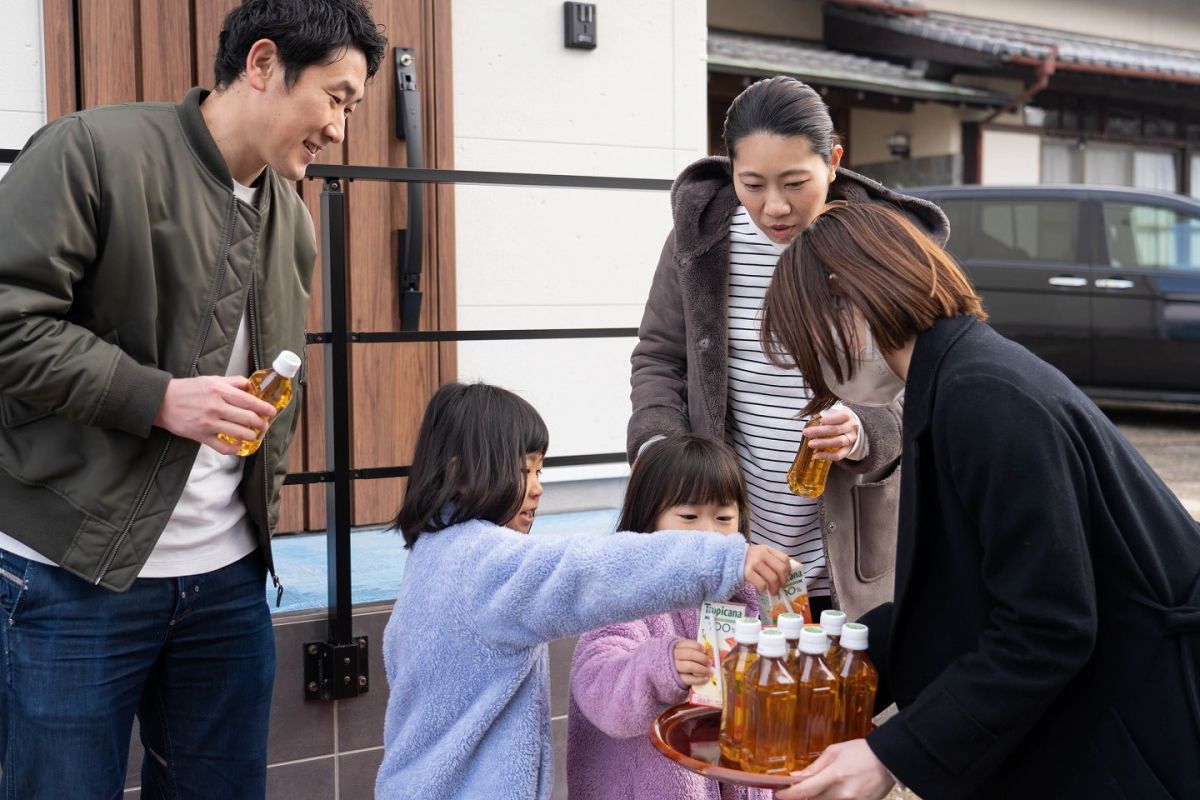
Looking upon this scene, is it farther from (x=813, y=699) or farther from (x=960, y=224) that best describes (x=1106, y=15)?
(x=813, y=699)

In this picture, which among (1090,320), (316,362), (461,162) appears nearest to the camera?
(316,362)

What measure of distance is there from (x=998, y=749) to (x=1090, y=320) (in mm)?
8510

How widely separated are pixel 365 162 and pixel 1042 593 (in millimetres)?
3414

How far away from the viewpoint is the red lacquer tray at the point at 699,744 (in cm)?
167

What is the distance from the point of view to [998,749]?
165cm

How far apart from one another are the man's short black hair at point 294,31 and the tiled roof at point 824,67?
804 cm

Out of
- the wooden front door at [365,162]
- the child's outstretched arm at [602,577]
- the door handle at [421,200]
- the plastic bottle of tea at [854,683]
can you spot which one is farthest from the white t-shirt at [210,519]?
the door handle at [421,200]

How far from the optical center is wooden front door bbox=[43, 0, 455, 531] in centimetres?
399

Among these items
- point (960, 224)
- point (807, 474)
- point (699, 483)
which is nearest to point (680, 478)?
point (699, 483)

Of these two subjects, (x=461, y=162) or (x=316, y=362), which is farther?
(x=461, y=162)

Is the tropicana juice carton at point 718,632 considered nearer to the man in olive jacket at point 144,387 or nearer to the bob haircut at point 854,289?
the bob haircut at point 854,289

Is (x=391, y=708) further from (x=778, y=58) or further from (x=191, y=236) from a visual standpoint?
(x=778, y=58)

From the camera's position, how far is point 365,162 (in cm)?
445

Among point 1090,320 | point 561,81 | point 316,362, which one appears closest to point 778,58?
point 1090,320
